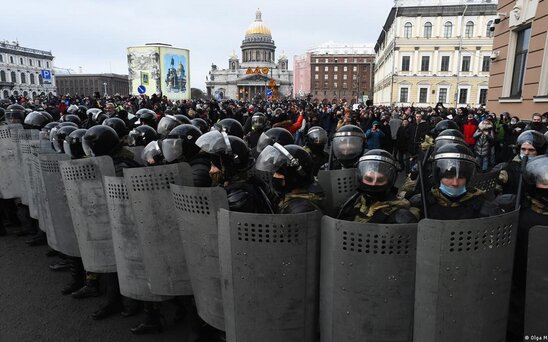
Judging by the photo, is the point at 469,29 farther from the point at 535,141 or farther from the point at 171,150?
the point at 171,150

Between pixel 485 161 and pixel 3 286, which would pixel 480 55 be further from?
pixel 3 286

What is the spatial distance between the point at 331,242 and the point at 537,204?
4.97 ft

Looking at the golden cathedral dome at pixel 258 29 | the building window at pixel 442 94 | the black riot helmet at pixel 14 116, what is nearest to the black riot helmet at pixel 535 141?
the black riot helmet at pixel 14 116

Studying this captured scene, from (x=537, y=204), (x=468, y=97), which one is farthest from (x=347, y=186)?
(x=468, y=97)

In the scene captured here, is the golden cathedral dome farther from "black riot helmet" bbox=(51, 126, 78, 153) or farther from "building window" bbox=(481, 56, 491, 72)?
"black riot helmet" bbox=(51, 126, 78, 153)

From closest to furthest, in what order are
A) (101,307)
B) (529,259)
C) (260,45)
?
(529,259) < (101,307) < (260,45)

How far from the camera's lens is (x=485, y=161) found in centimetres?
920

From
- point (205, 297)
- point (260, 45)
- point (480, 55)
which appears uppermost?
point (260, 45)

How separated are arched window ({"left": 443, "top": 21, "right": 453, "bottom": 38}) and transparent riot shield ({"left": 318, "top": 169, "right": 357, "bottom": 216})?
5363 centimetres

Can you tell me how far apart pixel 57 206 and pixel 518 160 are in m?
5.31

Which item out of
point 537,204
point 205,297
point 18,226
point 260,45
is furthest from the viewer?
point 260,45

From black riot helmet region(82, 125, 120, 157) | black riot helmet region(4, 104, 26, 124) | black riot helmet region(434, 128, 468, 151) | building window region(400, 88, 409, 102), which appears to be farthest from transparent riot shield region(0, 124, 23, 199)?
building window region(400, 88, 409, 102)

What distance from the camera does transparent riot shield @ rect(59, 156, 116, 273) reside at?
3420 millimetres

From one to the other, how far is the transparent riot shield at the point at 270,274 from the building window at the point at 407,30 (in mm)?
53944
